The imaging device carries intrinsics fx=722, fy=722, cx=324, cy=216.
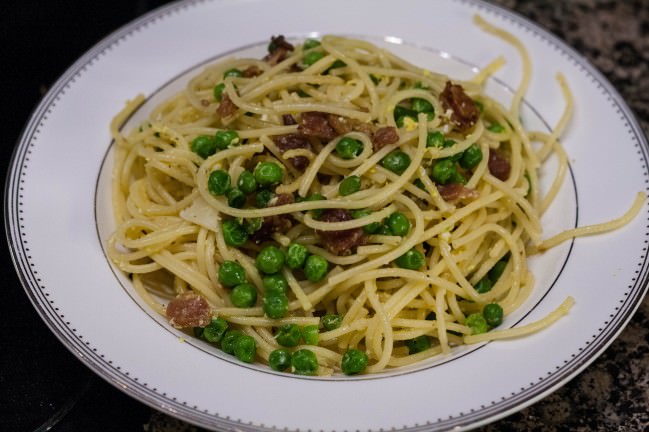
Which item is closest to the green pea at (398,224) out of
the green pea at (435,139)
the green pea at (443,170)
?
the green pea at (443,170)

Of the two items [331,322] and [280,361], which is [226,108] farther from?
[280,361]

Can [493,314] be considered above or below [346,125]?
below

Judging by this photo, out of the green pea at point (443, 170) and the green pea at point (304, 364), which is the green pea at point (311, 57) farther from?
the green pea at point (304, 364)

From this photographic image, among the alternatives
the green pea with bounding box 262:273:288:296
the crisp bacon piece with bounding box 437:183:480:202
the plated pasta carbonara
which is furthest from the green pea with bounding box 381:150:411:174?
the green pea with bounding box 262:273:288:296

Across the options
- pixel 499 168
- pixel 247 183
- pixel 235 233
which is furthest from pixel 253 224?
pixel 499 168

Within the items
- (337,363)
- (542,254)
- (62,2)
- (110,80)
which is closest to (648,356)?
(542,254)

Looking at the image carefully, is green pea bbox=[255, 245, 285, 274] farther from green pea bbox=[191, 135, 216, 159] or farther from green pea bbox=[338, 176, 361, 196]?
green pea bbox=[191, 135, 216, 159]

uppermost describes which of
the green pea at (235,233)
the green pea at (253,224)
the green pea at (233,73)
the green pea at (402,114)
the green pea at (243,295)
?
the green pea at (233,73)

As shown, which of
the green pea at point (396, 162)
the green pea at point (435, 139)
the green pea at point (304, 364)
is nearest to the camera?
the green pea at point (304, 364)
